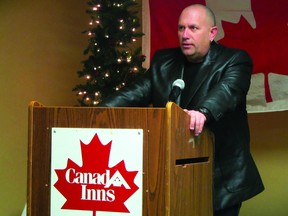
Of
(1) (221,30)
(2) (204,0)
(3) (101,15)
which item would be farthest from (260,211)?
(3) (101,15)

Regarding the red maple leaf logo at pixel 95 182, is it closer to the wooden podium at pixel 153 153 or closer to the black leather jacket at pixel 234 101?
the wooden podium at pixel 153 153

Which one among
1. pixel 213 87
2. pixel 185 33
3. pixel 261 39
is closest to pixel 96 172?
pixel 213 87

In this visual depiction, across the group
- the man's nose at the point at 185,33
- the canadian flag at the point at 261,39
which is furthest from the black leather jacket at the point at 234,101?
the canadian flag at the point at 261,39

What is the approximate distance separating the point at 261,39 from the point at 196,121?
1.79 m

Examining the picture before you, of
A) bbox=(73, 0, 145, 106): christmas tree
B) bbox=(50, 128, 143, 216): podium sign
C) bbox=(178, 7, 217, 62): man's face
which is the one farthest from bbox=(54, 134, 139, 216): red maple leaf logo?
bbox=(73, 0, 145, 106): christmas tree

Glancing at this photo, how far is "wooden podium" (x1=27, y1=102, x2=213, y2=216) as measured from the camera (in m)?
1.38

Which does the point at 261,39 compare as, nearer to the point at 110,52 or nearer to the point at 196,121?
the point at 110,52

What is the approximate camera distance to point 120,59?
9.61 ft

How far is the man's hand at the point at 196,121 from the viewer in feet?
4.97

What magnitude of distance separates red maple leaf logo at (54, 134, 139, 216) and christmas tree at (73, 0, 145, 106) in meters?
1.49

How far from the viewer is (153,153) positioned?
4.55 feet

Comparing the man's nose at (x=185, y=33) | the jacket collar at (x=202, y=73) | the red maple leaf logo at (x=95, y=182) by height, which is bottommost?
the red maple leaf logo at (x=95, y=182)

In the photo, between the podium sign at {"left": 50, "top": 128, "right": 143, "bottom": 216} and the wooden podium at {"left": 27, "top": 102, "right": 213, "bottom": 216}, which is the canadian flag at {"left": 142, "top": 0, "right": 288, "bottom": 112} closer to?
the wooden podium at {"left": 27, "top": 102, "right": 213, "bottom": 216}

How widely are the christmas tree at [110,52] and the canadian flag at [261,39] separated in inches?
20.4
